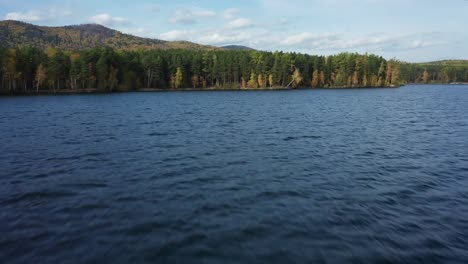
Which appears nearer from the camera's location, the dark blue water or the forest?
the dark blue water

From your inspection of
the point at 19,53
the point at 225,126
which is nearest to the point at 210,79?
the point at 19,53

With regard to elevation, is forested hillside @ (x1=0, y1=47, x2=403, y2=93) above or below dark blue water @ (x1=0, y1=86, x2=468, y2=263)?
above

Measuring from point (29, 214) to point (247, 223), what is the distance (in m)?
9.03

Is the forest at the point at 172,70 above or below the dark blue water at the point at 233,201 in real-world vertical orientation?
above

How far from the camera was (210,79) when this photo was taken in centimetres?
18225

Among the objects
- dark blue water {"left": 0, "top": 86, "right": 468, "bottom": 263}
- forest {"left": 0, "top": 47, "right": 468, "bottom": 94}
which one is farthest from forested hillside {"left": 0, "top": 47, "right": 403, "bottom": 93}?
dark blue water {"left": 0, "top": 86, "right": 468, "bottom": 263}

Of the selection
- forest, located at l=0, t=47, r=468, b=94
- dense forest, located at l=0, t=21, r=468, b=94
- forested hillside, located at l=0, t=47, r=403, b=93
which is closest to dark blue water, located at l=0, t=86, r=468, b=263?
forest, located at l=0, t=47, r=468, b=94

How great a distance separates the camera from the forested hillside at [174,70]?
126m

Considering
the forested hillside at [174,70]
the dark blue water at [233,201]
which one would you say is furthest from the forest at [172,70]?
the dark blue water at [233,201]

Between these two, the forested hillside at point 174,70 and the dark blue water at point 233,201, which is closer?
the dark blue water at point 233,201

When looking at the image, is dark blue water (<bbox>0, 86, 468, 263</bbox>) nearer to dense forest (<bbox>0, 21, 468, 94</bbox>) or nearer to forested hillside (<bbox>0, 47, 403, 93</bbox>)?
dense forest (<bbox>0, 21, 468, 94</bbox>)

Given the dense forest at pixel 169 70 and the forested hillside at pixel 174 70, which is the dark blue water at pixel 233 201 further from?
the forested hillside at pixel 174 70

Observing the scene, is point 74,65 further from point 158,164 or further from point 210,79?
point 158,164

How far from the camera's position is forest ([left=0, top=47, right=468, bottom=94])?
126375mm
